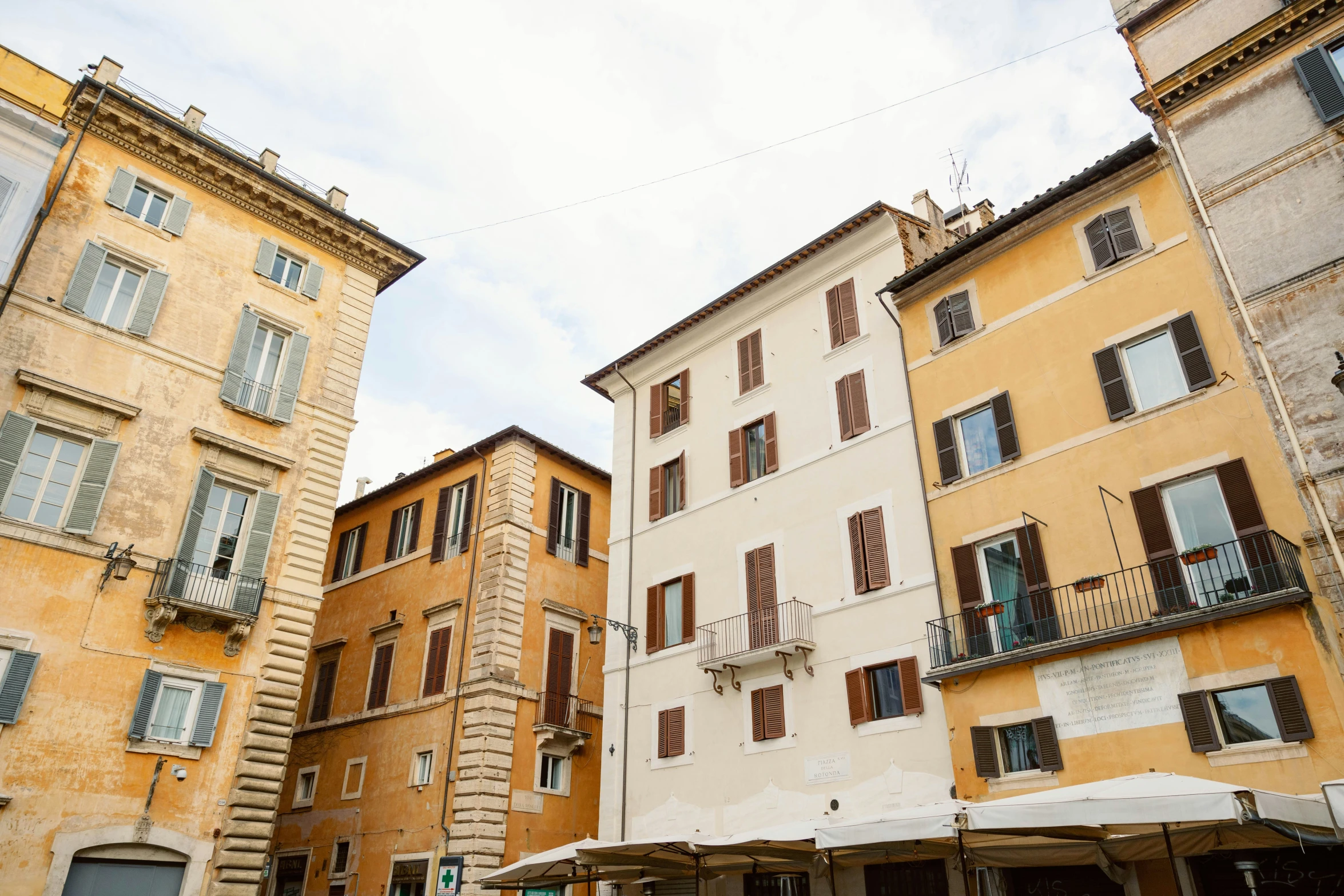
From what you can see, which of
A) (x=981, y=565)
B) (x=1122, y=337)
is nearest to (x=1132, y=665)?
(x=981, y=565)

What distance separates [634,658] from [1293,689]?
1386 centimetres

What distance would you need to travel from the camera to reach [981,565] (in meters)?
15.7

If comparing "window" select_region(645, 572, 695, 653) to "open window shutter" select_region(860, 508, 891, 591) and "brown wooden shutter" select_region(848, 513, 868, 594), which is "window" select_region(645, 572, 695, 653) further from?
"open window shutter" select_region(860, 508, 891, 591)

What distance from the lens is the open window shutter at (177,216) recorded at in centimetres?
1947

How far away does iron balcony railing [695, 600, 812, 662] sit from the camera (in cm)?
1817

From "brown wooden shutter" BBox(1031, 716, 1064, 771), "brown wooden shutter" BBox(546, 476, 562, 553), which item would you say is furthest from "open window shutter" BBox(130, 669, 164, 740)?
"brown wooden shutter" BBox(1031, 716, 1064, 771)

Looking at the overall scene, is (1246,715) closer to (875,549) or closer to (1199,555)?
(1199,555)

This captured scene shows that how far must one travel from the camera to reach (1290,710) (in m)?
11.3

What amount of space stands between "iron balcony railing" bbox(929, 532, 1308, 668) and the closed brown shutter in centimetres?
652

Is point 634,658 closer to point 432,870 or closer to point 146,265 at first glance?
point 432,870

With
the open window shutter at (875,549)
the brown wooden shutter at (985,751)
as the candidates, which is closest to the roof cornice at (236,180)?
the open window shutter at (875,549)

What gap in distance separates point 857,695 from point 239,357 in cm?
1495

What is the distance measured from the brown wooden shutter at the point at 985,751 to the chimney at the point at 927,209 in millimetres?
12708

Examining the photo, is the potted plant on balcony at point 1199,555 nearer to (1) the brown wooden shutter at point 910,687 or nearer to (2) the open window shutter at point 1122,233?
(1) the brown wooden shutter at point 910,687
